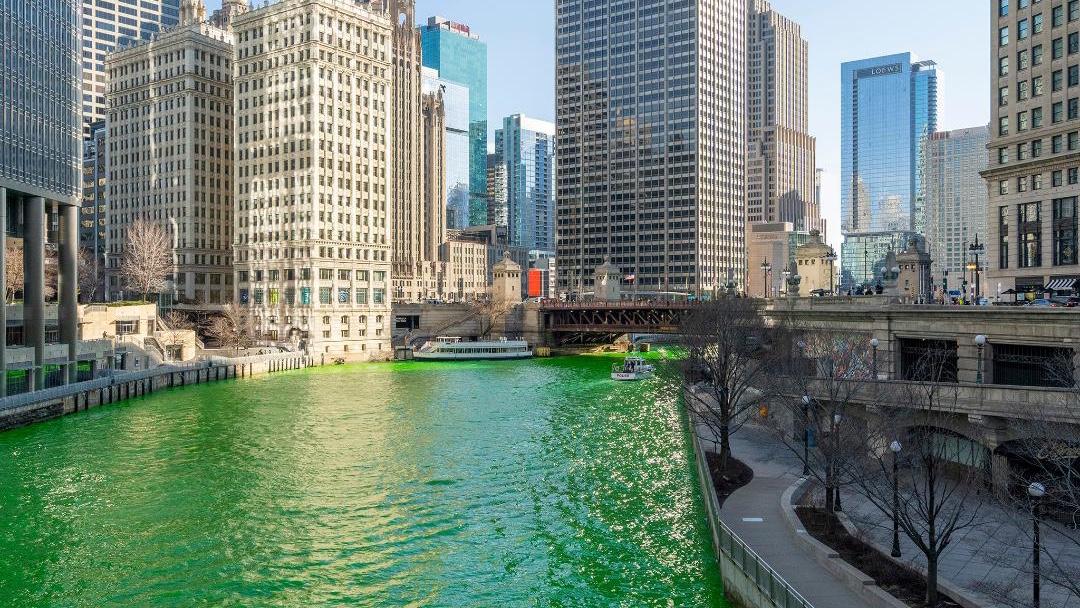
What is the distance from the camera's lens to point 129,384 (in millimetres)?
89000

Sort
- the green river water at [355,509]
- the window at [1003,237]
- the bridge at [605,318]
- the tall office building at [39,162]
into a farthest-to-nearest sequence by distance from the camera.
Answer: the bridge at [605,318]
the window at [1003,237]
the tall office building at [39,162]
the green river water at [355,509]

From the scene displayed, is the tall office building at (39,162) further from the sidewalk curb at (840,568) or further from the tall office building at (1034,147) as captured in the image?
the tall office building at (1034,147)

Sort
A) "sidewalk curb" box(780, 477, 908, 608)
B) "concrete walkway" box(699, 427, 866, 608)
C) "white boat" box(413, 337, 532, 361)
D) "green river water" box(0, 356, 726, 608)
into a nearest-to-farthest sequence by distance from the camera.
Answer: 1. "sidewalk curb" box(780, 477, 908, 608)
2. "concrete walkway" box(699, 427, 866, 608)
3. "green river water" box(0, 356, 726, 608)
4. "white boat" box(413, 337, 532, 361)

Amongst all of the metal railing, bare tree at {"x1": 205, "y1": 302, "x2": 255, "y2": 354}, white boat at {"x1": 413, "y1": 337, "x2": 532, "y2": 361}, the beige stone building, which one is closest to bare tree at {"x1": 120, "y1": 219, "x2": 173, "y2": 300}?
bare tree at {"x1": 205, "y1": 302, "x2": 255, "y2": 354}

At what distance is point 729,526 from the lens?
33.1 meters

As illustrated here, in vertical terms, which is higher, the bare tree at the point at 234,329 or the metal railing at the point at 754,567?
the bare tree at the point at 234,329

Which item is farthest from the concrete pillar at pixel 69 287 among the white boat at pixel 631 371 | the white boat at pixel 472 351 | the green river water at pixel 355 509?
the white boat at pixel 472 351

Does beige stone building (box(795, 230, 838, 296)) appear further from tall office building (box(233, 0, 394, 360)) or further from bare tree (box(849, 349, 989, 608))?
tall office building (box(233, 0, 394, 360))

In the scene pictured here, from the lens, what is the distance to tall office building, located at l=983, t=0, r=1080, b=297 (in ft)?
239

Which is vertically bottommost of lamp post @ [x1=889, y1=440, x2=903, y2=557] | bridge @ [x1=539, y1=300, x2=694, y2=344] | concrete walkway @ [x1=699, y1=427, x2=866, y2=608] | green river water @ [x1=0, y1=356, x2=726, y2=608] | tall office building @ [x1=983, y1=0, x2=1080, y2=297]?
green river water @ [x1=0, y1=356, x2=726, y2=608]

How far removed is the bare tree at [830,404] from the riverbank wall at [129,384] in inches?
2242

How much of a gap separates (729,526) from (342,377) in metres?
87.0

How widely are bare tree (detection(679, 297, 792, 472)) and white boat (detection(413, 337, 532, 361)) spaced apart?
242ft

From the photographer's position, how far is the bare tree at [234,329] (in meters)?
136
